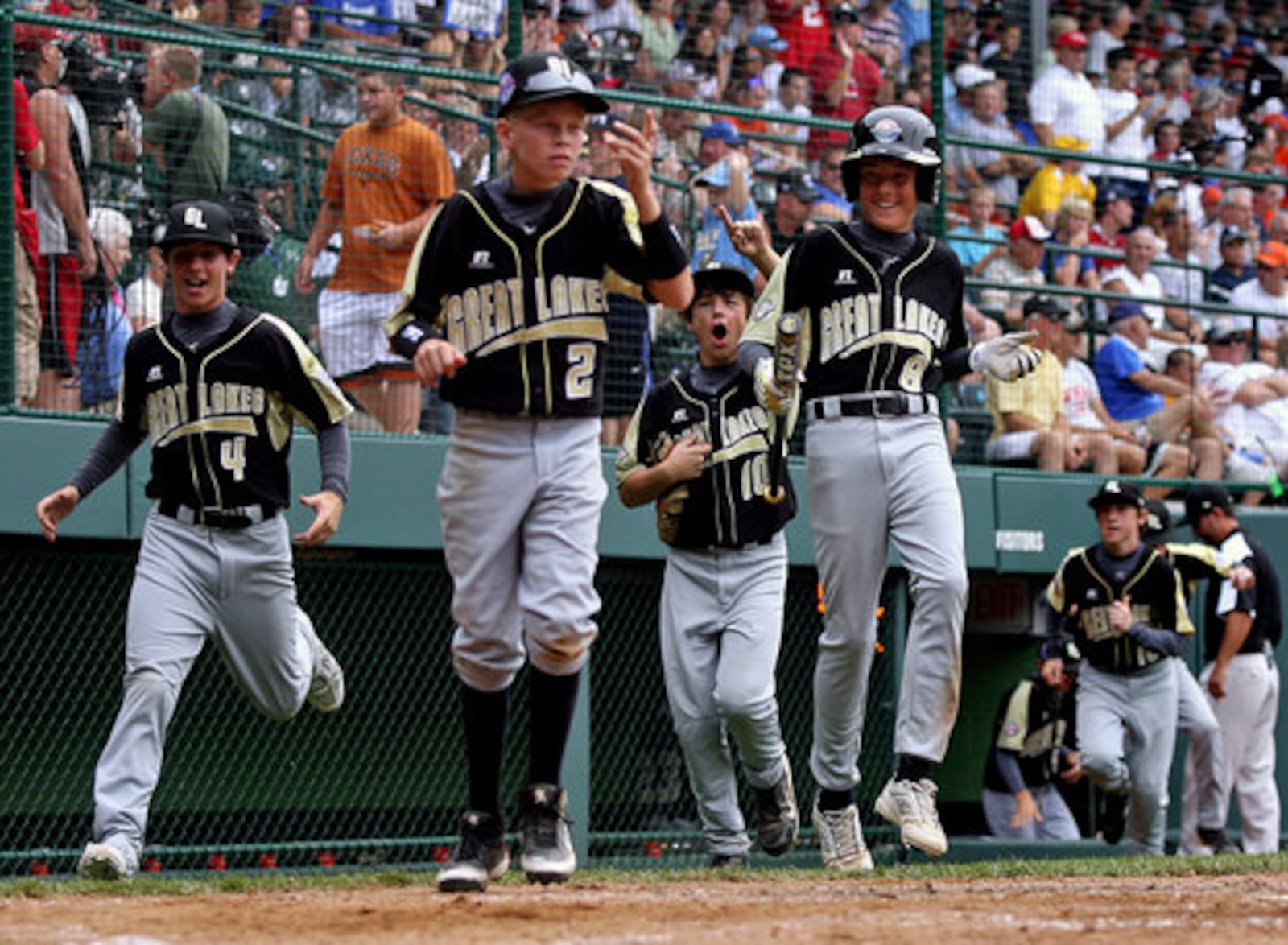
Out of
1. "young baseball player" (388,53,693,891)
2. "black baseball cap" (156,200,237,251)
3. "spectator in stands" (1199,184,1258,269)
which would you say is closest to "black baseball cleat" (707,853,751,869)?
"young baseball player" (388,53,693,891)

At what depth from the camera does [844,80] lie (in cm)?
1250

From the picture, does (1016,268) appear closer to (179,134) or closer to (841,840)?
(179,134)

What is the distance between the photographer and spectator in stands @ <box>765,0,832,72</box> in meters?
12.4

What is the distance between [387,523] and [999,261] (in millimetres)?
4227

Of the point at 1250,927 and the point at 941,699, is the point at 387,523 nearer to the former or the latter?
the point at 941,699

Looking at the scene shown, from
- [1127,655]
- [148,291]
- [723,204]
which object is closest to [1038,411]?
[1127,655]

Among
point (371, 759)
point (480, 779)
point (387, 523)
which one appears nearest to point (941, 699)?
point (480, 779)

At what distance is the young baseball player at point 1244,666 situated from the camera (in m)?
12.0

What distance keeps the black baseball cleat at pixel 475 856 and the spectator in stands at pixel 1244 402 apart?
26.8 feet

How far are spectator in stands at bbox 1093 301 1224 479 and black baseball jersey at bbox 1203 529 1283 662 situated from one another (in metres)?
0.74

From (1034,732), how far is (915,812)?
559 cm

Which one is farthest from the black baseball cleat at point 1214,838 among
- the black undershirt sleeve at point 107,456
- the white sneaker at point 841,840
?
the black undershirt sleeve at point 107,456

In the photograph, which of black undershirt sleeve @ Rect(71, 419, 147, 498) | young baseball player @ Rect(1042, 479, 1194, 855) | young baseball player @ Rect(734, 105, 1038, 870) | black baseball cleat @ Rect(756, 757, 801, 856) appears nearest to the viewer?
young baseball player @ Rect(734, 105, 1038, 870)

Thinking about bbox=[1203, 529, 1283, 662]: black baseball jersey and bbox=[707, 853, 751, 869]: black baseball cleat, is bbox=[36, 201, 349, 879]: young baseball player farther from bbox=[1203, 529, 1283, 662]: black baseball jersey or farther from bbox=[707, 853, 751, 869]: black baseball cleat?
bbox=[1203, 529, 1283, 662]: black baseball jersey
